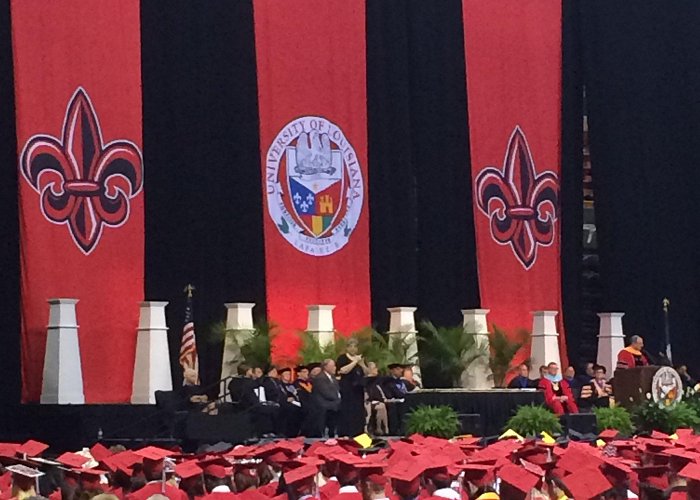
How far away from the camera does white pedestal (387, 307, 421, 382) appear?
17.6 meters

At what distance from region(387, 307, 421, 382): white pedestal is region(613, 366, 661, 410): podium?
3.06m

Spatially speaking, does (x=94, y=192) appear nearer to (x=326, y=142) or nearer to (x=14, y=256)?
(x=14, y=256)

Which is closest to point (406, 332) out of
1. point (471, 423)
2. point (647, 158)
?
point (471, 423)

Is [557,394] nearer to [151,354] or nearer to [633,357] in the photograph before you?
[633,357]

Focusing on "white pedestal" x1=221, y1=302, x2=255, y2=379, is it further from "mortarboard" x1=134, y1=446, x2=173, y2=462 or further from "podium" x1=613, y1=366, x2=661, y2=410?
"mortarboard" x1=134, y1=446, x2=173, y2=462

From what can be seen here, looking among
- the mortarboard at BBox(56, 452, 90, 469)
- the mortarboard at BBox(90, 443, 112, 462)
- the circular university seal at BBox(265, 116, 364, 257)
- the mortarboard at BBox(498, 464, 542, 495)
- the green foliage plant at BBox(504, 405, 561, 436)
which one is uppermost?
the circular university seal at BBox(265, 116, 364, 257)

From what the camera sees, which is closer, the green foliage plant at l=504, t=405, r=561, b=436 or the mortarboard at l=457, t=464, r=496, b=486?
the mortarboard at l=457, t=464, r=496, b=486

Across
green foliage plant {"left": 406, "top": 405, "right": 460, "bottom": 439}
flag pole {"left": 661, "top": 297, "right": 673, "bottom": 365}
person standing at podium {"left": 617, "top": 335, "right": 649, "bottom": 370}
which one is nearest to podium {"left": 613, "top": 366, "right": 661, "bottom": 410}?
person standing at podium {"left": 617, "top": 335, "right": 649, "bottom": 370}

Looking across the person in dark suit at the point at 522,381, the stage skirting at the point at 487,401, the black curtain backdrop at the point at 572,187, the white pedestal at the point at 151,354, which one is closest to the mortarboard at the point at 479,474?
the stage skirting at the point at 487,401

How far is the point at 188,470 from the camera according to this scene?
629cm

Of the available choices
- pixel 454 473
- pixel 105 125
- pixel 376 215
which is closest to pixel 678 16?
pixel 376 215

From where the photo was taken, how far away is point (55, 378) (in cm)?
1484

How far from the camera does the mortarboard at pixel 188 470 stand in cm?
621

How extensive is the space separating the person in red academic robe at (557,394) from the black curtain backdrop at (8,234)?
18.2 feet
